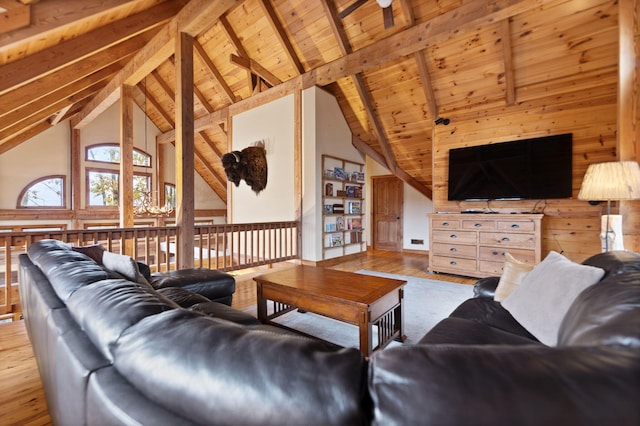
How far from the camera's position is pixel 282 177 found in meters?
5.63

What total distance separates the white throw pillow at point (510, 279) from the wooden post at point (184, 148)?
334 cm

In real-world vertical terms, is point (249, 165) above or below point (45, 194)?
above

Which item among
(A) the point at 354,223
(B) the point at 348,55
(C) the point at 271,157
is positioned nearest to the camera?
(B) the point at 348,55

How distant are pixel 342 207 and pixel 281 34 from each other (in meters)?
3.13

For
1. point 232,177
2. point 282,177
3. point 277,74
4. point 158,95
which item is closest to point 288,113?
point 277,74

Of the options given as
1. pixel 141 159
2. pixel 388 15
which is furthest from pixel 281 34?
pixel 141 159

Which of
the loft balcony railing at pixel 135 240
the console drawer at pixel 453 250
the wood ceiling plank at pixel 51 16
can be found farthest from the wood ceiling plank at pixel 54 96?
the console drawer at pixel 453 250

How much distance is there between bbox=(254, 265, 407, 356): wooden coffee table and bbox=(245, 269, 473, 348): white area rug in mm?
195

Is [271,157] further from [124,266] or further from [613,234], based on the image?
[613,234]

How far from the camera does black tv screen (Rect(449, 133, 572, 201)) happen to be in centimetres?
389

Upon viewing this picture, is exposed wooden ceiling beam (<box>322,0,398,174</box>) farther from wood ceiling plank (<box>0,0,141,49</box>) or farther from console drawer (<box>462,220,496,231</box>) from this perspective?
wood ceiling plank (<box>0,0,141,49</box>)

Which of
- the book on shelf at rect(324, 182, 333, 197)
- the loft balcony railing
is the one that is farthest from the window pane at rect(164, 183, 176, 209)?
the book on shelf at rect(324, 182, 333, 197)

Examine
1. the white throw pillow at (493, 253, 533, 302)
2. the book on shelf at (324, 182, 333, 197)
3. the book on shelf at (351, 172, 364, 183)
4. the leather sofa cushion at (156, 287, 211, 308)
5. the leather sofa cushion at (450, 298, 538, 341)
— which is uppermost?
the book on shelf at (351, 172, 364, 183)

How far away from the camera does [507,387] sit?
0.41 meters
